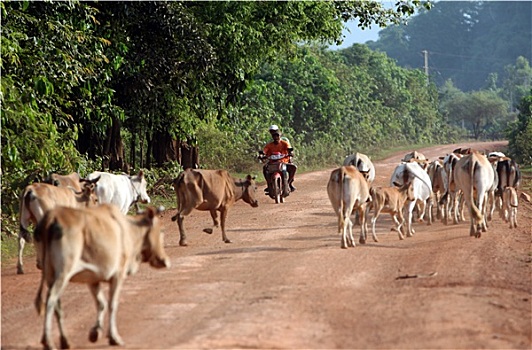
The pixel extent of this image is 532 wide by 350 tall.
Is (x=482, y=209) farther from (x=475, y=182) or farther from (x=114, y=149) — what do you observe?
(x=114, y=149)

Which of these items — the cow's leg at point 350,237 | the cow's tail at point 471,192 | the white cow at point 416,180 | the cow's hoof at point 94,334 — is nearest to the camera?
the cow's hoof at point 94,334

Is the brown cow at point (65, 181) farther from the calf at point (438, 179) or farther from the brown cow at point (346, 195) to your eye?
the calf at point (438, 179)

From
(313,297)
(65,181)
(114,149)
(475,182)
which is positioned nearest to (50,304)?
(313,297)

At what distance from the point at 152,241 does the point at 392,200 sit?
7037mm

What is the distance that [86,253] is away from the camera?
780cm

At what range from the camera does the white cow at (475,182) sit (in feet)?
49.1

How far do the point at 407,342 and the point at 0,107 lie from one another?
292 inches

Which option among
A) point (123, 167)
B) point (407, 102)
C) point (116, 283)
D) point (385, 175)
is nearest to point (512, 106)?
point (407, 102)

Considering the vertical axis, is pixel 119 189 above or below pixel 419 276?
above

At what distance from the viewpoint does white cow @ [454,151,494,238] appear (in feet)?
49.1

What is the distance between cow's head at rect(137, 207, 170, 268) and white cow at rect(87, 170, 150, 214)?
15.9ft

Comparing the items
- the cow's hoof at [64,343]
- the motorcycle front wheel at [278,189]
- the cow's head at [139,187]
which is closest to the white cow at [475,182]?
the motorcycle front wheel at [278,189]

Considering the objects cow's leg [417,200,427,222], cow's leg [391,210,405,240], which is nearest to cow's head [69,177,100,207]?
cow's leg [391,210,405,240]

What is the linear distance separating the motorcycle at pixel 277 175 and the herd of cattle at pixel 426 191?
2360 mm
